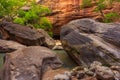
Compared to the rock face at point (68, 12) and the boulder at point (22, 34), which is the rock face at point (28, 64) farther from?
the rock face at point (68, 12)

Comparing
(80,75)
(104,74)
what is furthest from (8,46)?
(104,74)

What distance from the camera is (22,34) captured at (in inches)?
957

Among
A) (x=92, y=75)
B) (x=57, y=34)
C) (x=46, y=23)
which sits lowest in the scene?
(x=57, y=34)

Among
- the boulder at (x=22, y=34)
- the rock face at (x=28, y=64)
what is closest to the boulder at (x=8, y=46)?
the boulder at (x=22, y=34)

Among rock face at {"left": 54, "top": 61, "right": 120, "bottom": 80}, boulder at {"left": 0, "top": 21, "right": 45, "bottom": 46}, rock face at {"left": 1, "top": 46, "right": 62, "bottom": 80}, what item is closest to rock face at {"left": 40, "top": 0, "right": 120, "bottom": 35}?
boulder at {"left": 0, "top": 21, "right": 45, "bottom": 46}

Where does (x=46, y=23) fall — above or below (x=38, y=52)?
below

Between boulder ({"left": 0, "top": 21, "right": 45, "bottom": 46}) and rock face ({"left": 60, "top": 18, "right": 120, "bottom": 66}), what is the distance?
22.8ft

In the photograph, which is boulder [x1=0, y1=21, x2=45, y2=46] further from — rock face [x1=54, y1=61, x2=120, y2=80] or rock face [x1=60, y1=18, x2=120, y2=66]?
rock face [x1=54, y1=61, x2=120, y2=80]

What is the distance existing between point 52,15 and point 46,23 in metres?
3.28

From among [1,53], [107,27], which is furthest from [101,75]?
[1,53]

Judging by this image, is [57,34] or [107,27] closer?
[107,27]

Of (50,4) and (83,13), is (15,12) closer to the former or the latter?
(50,4)

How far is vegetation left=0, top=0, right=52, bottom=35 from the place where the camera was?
1189 inches

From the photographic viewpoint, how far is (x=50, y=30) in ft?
106
